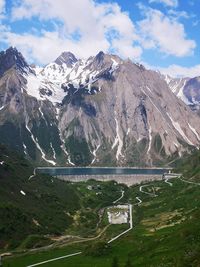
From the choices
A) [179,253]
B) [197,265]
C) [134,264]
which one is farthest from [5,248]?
[197,265]

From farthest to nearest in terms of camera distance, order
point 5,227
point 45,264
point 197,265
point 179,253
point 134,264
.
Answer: point 5,227 → point 45,264 → point 134,264 → point 179,253 → point 197,265

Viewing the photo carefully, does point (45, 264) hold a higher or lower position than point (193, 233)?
lower

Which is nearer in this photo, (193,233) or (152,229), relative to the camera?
(193,233)

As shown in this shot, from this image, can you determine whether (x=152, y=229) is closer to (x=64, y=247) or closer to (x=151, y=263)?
(x=64, y=247)

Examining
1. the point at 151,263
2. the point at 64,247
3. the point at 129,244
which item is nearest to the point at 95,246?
the point at 129,244

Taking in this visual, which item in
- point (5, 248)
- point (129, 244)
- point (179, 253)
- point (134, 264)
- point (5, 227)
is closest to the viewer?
point (179, 253)

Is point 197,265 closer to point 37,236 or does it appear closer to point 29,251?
point 29,251

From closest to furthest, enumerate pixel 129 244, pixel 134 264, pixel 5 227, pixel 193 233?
1. pixel 134 264
2. pixel 193 233
3. pixel 129 244
4. pixel 5 227

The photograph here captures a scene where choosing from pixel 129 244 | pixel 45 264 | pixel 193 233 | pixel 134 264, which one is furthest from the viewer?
pixel 129 244

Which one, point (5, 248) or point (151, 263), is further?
point (5, 248)
